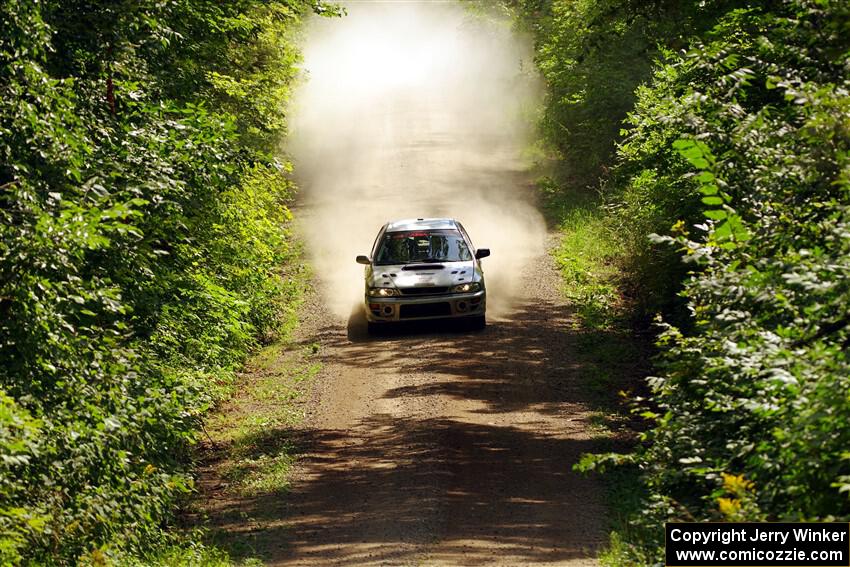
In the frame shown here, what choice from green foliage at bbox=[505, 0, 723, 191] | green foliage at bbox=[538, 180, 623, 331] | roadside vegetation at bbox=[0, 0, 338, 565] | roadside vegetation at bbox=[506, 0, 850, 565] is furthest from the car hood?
roadside vegetation at bbox=[506, 0, 850, 565]

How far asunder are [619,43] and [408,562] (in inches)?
822

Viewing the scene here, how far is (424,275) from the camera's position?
733 inches

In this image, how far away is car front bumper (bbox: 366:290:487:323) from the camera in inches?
728

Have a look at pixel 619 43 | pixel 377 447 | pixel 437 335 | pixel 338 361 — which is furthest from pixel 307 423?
pixel 619 43

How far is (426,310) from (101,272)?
8975 millimetres

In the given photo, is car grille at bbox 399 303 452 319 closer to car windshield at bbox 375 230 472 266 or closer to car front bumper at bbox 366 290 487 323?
car front bumper at bbox 366 290 487 323

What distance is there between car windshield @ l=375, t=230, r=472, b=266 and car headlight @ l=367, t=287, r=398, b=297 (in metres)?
0.74

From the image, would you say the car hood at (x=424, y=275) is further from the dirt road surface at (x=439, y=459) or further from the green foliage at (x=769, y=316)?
the green foliage at (x=769, y=316)

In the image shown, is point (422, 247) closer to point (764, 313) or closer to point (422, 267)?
point (422, 267)

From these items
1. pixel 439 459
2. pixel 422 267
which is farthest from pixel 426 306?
pixel 439 459

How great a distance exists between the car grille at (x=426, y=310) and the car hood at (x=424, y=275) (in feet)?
1.21

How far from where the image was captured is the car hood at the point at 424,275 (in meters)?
18.5

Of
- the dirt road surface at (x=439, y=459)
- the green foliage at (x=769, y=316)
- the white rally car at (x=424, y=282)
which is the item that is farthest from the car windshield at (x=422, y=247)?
the green foliage at (x=769, y=316)

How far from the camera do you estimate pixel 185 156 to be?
11.4 meters
